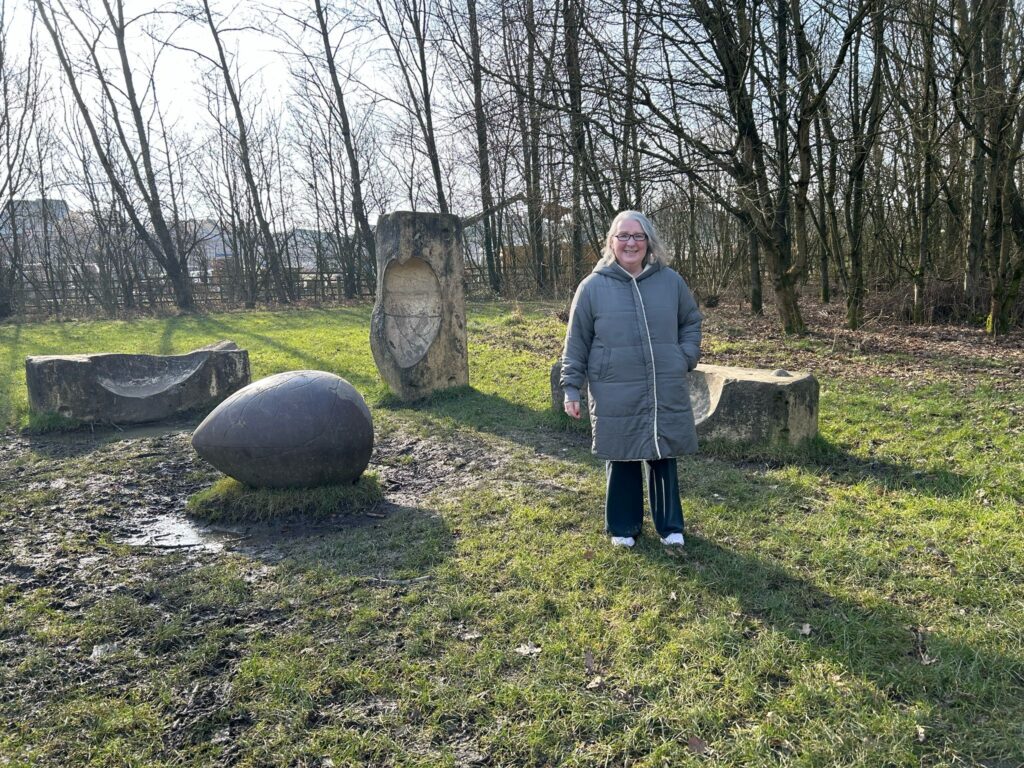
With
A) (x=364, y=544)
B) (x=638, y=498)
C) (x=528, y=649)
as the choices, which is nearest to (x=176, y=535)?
(x=364, y=544)

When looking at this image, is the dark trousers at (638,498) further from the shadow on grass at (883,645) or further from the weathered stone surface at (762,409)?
the weathered stone surface at (762,409)

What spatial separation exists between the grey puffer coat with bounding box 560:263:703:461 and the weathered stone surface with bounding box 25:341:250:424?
6.23 metres

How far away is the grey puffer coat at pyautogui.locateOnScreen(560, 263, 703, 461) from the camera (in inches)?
146

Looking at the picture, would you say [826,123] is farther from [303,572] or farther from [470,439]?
[303,572]

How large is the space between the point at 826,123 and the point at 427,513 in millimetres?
11260

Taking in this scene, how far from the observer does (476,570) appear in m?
3.95

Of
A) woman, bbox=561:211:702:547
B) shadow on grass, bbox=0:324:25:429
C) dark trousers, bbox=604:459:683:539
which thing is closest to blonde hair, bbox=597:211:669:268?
woman, bbox=561:211:702:547

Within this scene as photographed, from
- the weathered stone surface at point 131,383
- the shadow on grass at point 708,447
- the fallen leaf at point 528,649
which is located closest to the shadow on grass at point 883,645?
the fallen leaf at point 528,649

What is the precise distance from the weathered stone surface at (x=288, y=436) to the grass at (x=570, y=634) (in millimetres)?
626

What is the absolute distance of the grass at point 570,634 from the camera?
8.36 ft

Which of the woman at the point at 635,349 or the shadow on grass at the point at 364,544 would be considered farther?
the shadow on grass at the point at 364,544

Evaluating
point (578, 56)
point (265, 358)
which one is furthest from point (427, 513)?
point (265, 358)

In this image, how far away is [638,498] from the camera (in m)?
4.11

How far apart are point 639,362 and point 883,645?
1.73 metres
